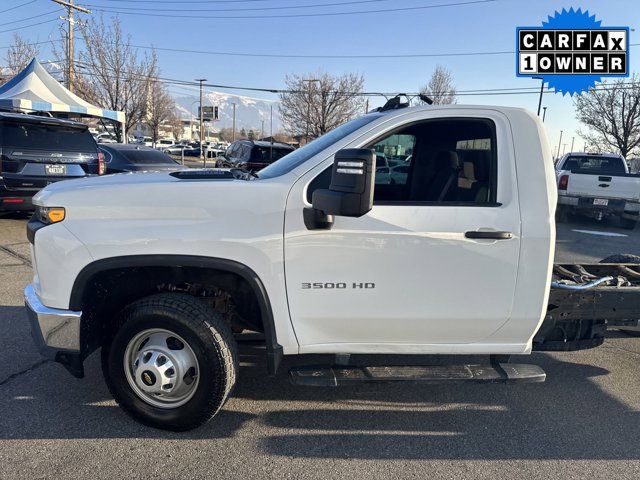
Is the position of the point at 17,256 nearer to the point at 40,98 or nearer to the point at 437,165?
the point at 437,165

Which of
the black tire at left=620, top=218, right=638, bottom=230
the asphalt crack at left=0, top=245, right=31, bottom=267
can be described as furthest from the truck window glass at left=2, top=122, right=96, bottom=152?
the black tire at left=620, top=218, right=638, bottom=230

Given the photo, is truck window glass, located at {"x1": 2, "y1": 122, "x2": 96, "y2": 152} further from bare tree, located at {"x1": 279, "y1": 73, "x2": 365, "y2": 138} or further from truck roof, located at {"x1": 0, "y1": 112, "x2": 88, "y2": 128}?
bare tree, located at {"x1": 279, "y1": 73, "x2": 365, "y2": 138}

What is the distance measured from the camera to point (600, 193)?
12492 mm

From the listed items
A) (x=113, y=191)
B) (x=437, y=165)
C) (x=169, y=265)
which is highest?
(x=437, y=165)

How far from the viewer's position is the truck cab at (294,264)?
9.39 feet

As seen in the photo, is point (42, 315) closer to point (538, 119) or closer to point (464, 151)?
point (464, 151)

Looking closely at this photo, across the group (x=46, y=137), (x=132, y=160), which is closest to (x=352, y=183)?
(x=46, y=137)

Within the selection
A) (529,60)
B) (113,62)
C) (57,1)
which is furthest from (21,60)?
(529,60)

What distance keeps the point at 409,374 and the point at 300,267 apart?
38.0 inches

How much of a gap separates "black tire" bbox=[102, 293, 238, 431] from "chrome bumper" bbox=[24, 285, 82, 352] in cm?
22

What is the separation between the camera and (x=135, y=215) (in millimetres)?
2871

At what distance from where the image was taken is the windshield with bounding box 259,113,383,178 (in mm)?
3115

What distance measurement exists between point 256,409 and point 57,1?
32858 mm

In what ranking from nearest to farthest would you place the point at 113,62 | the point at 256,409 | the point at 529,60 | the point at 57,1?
the point at 256,409, the point at 529,60, the point at 113,62, the point at 57,1
